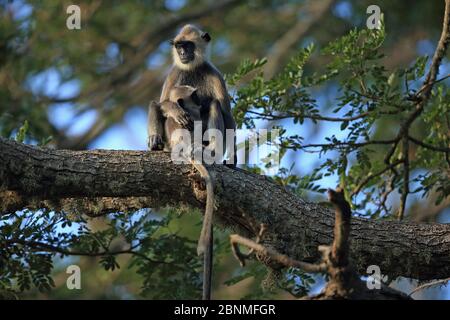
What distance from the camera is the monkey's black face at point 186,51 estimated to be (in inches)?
369

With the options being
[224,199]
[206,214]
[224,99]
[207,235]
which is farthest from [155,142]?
[207,235]

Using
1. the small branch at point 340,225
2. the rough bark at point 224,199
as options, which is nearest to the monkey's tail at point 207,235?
the rough bark at point 224,199

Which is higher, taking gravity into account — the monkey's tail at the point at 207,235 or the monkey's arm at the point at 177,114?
the monkey's arm at the point at 177,114

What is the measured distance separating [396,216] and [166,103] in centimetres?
307

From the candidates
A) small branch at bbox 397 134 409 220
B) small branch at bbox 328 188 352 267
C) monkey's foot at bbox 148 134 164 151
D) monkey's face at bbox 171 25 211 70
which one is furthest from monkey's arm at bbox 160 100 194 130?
small branch at bbox 328 188 352 267

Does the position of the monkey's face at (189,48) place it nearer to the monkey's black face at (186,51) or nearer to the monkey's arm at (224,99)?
the monkey's black face at (186,51)

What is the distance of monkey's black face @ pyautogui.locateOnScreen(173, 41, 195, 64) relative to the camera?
9.37 metres

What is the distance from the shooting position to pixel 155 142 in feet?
27.4

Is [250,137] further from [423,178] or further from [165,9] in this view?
[165,9]

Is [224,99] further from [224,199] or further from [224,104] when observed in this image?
[224,199]

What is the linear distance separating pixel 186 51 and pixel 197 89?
0.66 metres

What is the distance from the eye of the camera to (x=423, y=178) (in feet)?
29.8

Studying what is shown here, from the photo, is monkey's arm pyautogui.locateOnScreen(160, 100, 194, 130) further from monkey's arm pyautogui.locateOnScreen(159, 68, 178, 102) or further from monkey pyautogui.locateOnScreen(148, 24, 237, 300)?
monkey's arm pyautogui.locateOnScreen(159, 68, 178, 102)
